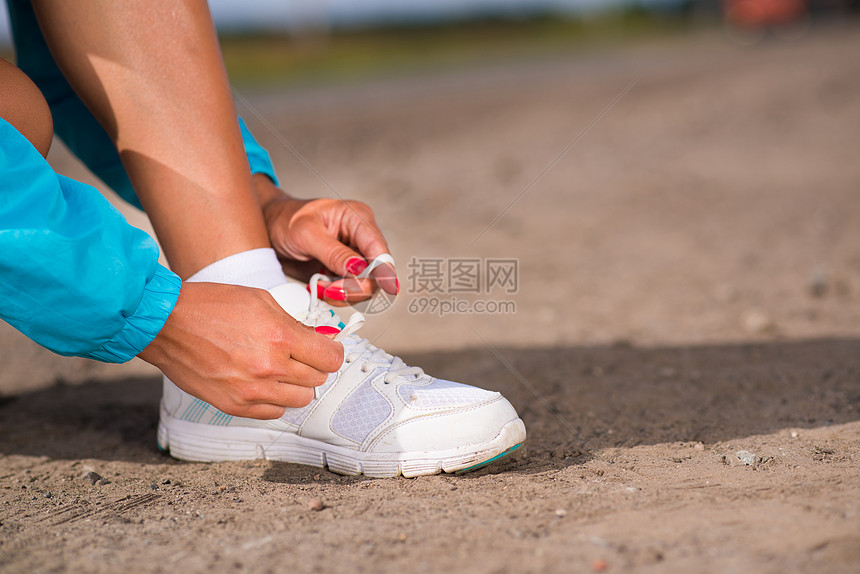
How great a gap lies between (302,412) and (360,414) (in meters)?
0.12

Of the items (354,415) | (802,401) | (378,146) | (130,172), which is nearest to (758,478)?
(802,401)

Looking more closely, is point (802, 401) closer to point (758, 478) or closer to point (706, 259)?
point (758, 478)

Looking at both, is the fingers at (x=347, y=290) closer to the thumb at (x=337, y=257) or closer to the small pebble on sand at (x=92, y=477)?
the thumb at (x=337, y=257)

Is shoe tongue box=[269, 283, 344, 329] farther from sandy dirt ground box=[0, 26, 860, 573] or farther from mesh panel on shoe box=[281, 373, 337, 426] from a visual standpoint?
sandy dirt ground box=[0, 26, 860, 573]

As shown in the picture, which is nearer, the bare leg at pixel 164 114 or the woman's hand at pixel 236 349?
the woman's hand at pixel 236 349

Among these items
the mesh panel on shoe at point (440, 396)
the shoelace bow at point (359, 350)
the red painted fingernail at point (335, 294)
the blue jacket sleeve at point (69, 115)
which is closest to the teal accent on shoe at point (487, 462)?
the mesh panel on shoe at point (440, 396)

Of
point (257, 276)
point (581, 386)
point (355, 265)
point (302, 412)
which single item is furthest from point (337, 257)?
point (581, 386)

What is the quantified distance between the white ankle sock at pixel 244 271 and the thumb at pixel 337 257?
115 millimetres

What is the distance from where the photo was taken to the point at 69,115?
70.5 inches

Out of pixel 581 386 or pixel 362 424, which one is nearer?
pixel 362 424

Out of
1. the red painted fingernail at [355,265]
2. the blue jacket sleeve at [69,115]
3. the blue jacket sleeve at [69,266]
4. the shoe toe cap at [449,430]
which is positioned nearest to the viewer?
the blue jacket sleeve at [69,266]

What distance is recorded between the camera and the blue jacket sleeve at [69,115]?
69.0 inches

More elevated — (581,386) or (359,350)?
(359,350)

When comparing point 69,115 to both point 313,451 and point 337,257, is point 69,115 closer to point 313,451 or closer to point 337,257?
point 337,257
